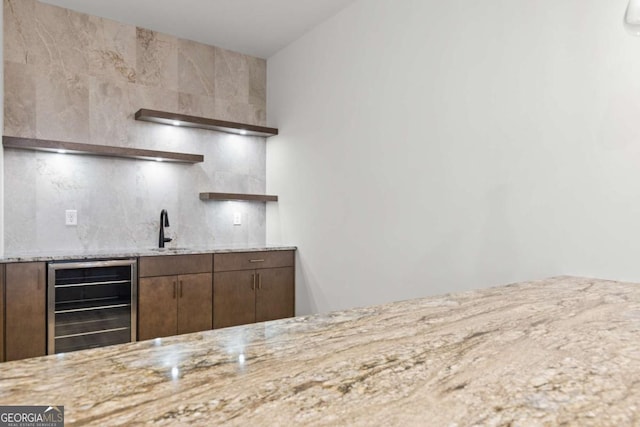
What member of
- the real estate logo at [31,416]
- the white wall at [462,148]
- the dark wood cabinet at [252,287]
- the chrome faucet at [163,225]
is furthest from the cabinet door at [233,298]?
the real estate logo at [31,416]

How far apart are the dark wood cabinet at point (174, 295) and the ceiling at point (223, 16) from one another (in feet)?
6.26

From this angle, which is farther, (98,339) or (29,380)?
(98,339)

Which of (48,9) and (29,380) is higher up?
(48,9)

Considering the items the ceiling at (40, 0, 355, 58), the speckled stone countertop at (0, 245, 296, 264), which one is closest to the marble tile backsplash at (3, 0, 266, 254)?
the ceiling at (40, 0, 355, 58)

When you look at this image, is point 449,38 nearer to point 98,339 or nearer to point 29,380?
point 29,380

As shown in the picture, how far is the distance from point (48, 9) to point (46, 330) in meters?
2.35

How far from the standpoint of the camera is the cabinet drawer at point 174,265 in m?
3.08

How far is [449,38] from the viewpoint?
8.29 feet

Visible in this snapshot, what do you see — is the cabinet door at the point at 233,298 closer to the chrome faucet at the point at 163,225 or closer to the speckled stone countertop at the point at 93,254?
the speckled stone countertop at the point at 93,254

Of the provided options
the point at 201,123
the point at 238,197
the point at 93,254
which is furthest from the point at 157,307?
the point at 201,123

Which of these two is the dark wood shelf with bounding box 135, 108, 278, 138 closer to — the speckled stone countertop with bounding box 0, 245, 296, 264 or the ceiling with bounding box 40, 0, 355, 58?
the ceiling with bounding box 40, 0, 355, 58

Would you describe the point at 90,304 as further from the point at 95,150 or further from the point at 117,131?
the point at 117,131

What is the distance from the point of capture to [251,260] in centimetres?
362

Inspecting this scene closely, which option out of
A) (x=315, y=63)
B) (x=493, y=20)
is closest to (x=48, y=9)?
(x=315, y=63)
